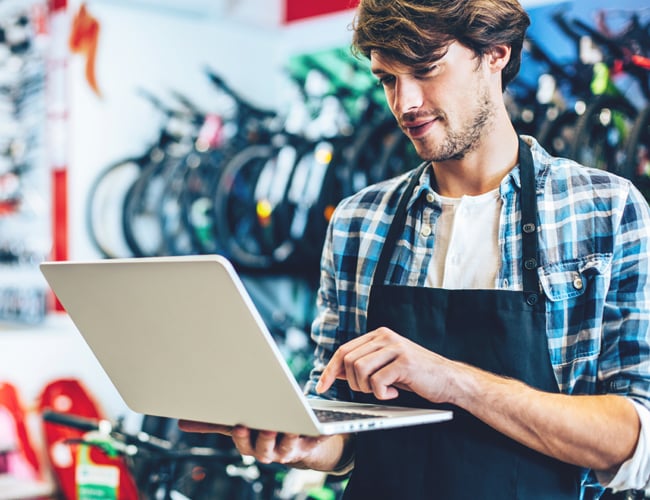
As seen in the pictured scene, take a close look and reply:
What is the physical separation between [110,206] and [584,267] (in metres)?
4.24

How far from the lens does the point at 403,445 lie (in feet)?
5.38

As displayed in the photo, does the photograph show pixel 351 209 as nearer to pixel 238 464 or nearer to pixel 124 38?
pixel 238 464

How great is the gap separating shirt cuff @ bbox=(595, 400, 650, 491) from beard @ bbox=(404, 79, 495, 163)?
0.53m

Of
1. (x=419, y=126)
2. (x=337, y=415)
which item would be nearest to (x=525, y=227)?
(x=419, y=126)

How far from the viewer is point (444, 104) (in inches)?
65.2

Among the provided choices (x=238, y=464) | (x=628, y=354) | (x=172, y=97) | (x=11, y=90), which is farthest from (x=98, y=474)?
(x=11, y=90)

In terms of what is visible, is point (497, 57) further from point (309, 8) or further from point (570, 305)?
point (309, 8)

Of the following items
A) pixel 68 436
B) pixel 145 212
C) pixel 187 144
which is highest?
pixel 187 144

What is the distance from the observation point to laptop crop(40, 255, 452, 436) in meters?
1.23

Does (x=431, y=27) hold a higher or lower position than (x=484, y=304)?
higher

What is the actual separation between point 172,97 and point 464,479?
4.42m

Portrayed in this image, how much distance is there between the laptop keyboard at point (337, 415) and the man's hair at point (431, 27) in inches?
25.1

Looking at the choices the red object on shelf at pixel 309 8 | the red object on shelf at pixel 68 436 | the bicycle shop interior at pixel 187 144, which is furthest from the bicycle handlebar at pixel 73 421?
the red object on shelf at pixel 309 8

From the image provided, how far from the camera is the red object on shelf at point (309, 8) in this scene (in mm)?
5379
